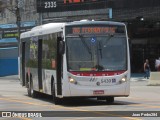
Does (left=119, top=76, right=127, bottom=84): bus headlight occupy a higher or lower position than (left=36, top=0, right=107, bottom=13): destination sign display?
lower

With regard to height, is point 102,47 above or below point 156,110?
above

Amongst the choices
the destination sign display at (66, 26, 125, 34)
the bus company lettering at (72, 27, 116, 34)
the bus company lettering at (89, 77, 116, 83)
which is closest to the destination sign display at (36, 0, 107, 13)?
the destination sign display at (66, 26, 125, 34)

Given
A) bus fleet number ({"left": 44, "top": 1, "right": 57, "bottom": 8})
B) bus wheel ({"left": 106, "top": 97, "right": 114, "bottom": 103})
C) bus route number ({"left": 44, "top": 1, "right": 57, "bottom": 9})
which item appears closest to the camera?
bus wheel ({"left": 106, "top": 97, "right": 114, "bottom": 103})

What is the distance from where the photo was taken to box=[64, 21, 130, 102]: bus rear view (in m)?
19.9

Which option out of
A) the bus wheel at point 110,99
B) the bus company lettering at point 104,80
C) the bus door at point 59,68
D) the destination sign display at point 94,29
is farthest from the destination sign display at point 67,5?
the bus company lettering at point 104,80

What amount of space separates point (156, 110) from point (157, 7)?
2840 centimetres

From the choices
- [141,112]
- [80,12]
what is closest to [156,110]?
[141,112]

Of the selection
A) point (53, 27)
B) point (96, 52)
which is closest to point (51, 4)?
point (53, 27)

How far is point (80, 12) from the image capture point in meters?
49.3

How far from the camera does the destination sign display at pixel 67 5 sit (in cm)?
4756

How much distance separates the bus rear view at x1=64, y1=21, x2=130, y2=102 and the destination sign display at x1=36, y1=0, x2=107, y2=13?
26.6 meters

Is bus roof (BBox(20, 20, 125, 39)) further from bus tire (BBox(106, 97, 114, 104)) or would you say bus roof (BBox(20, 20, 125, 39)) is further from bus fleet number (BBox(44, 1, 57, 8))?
bus fleet number (BBox(44, 1, 57, 8))

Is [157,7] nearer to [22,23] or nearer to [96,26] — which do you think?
[22,23]

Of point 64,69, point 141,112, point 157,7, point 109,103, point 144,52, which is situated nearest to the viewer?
point 141,112
